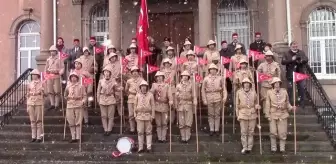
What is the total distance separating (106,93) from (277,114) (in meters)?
4.21

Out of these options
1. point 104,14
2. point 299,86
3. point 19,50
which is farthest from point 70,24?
point 299,86

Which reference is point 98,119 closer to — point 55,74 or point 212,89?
point 55,74

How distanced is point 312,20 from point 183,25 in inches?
184

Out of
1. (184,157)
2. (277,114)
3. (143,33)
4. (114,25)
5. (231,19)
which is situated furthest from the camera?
(231,19)

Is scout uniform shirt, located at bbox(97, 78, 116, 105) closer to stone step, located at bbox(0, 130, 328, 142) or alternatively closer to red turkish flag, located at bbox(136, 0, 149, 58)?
stone step, located at bbox(0, 130, 328, 142)

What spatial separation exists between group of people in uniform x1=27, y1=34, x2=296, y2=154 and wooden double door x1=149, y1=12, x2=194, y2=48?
4.23 meters

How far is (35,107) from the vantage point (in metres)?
12.0

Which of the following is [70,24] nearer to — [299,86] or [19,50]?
[19,50]

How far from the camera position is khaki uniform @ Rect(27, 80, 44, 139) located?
39.0ft

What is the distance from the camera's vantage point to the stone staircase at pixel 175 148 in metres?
10.6

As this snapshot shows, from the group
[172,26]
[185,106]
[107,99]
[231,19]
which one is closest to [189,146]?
[185,106]

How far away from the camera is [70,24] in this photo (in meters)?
17.8

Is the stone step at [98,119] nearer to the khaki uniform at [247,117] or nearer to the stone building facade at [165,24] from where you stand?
the khaki uniform at [247,117]

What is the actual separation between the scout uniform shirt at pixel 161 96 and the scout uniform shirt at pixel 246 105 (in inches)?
65.9
